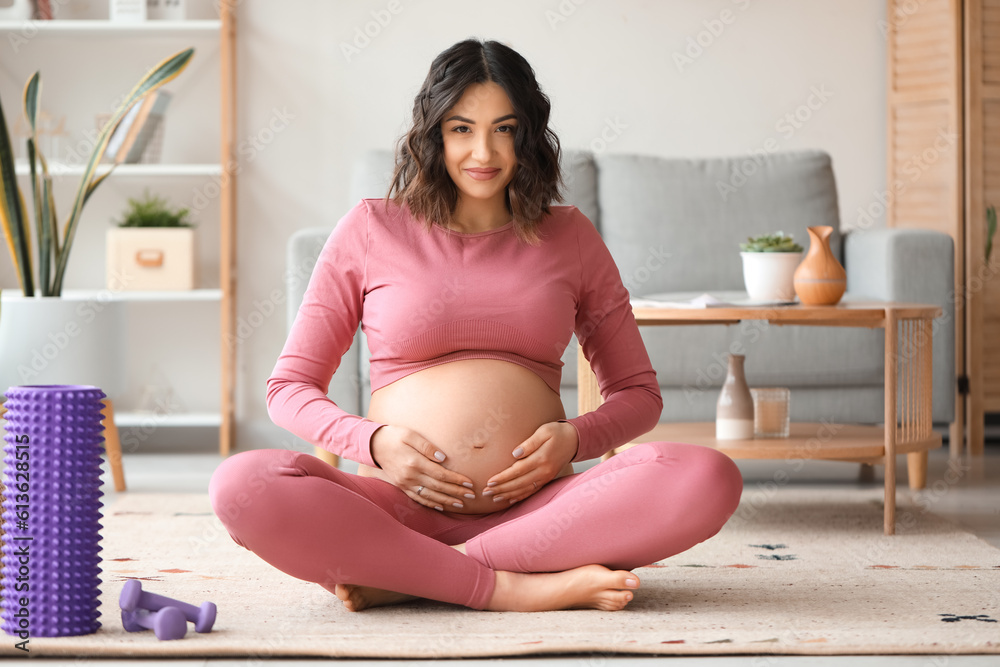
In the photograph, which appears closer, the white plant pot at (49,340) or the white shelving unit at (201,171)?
the white plant pot at (49,340)

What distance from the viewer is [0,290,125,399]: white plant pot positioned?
8.21 ft

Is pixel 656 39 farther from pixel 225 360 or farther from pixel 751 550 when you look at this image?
pixel 751 550

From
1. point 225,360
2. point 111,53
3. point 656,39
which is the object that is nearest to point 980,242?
point 656,39

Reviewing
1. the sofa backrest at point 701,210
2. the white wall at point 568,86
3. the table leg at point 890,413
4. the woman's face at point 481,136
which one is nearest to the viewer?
the woman's face at point 481,136

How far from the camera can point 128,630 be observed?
133 cm

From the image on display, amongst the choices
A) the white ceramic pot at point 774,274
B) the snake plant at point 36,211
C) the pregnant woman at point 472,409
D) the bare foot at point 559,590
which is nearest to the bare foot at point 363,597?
the pregnant woman at point 472,409

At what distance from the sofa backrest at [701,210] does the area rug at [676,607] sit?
125 cm

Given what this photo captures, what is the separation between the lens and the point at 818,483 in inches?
110

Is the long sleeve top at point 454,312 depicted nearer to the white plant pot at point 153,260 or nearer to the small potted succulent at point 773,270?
the small potted succulent at point 773,270

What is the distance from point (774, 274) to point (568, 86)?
1.70 meters

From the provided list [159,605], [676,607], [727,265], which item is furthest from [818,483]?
[159,605]

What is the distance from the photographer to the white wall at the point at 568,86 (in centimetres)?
377

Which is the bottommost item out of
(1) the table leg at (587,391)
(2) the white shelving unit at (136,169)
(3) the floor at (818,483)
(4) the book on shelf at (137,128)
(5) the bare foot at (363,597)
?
(3) the floor at (818,483)

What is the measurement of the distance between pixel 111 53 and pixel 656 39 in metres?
1.95
